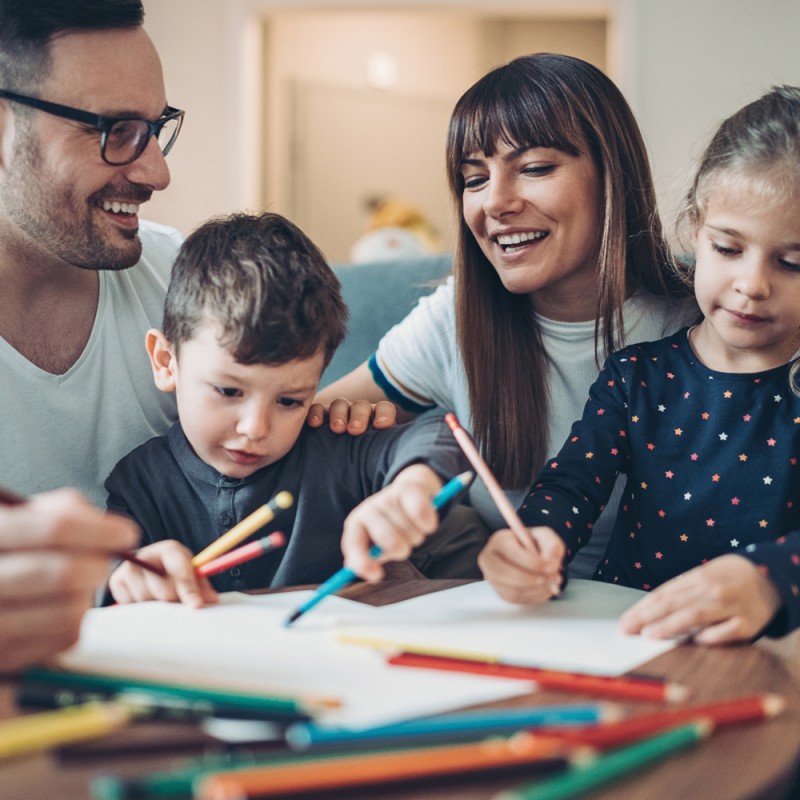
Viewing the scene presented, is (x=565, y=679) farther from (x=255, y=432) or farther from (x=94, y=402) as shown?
(x=94, y=402)

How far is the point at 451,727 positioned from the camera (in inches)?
22.2

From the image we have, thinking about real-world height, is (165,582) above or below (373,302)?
below

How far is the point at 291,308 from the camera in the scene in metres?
1.09

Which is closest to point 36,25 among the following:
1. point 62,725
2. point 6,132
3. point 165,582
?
point 6,132

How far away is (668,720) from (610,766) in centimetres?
9

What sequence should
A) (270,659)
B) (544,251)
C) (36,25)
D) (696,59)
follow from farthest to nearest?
(696,59)
(544,251)
(36,25)
(270,659)

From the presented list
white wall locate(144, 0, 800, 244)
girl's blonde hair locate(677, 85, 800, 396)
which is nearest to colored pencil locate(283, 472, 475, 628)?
girl's blonde hair locate(677, 85, 800, 396)

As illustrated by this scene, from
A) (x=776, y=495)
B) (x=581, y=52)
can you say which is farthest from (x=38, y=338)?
(x=581, y=52)

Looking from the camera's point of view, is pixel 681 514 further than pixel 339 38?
No

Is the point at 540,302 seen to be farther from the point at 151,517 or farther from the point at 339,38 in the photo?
the point at 339,38

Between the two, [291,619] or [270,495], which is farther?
[270,495]

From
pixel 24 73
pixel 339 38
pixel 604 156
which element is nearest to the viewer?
pixel 24 73

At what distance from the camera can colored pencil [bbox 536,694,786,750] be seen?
55cm

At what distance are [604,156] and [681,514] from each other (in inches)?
20.9
